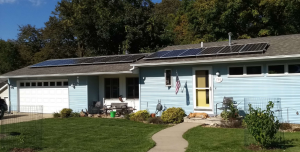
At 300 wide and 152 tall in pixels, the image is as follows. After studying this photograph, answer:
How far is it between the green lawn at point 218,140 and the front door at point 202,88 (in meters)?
2.46

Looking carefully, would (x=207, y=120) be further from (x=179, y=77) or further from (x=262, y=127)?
(x=262, y=127)

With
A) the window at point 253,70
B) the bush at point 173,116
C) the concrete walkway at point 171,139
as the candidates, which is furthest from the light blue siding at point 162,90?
the window at point 253,70

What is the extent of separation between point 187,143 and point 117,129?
3.65m

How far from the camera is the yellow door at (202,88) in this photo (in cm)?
1286

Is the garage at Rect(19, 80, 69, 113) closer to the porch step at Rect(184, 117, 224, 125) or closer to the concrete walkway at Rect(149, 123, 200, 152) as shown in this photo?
the porch step at Rect(184, 117, 224, 125)

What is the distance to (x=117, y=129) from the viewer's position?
36.6 feet

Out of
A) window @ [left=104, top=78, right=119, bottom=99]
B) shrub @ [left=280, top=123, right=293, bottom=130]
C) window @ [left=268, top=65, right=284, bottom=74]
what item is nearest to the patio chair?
window @ [left=104, top=78, right=119, bottom=99]

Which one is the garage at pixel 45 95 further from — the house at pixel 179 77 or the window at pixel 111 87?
the window at pixel 111 87

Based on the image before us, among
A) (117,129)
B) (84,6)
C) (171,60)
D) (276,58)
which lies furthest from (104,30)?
(276,58)

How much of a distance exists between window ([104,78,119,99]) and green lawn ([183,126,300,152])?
6.74 m

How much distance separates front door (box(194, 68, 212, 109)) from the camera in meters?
12.8

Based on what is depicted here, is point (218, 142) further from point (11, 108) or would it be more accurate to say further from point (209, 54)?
point (11, 108)

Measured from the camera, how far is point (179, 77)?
13414 millimetres

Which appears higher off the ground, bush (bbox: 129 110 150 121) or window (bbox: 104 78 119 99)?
window (bbox: 104 78 119 99)
